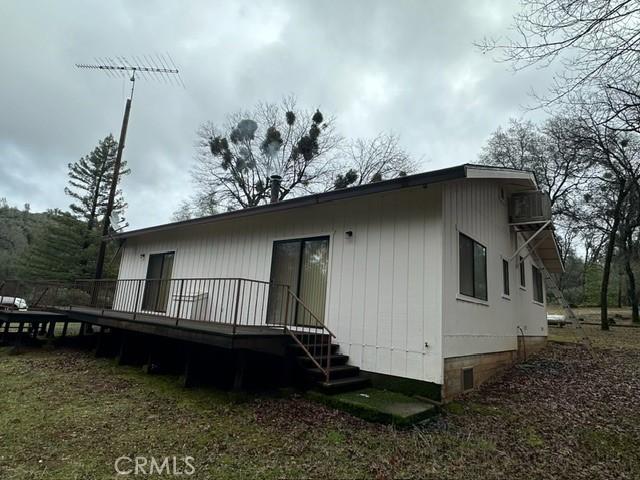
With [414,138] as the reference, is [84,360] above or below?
below

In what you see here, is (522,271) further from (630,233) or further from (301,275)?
(630,233)

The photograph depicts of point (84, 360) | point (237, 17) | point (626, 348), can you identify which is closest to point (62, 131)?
point (237, 17)

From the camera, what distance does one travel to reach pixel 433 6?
540 cm

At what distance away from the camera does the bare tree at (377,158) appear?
20156 millimetres

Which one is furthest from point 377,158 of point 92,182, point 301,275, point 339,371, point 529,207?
point 92,182

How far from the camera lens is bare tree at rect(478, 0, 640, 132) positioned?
11.6ft

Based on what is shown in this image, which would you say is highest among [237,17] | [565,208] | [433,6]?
[237,17]

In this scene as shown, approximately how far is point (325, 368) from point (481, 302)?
9.78ft

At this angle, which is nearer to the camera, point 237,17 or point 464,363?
point 464,363

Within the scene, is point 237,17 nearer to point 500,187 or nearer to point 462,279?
point 500,187

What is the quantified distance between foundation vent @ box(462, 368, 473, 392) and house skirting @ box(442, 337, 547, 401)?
28 mm

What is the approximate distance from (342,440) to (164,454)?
5.24ft

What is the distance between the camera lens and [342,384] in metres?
4.69

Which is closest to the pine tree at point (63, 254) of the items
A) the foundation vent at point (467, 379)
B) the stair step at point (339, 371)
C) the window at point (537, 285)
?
the stair step at point (339, 371)
